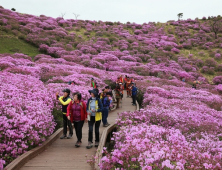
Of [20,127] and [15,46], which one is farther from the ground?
[15,46]

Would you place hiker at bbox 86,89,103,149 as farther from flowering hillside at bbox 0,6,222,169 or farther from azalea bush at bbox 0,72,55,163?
azalea bush at bbox 0,72,55,163

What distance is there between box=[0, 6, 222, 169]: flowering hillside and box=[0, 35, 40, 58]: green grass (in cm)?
13

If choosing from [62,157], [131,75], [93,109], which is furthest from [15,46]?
[62,157]

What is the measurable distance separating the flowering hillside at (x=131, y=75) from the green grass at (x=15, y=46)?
0.13 metres

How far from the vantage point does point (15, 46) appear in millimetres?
29531

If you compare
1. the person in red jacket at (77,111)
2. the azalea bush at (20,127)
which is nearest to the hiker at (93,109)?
the person in red jacket at (77,111)

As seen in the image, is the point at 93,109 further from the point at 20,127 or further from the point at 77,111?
the point at 20,127

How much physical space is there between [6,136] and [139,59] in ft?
98.8

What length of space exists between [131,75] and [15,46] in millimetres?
18617

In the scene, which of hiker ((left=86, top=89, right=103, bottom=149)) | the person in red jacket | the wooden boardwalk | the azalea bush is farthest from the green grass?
hiker ((left=86, top=89, right=103, bottom=149))

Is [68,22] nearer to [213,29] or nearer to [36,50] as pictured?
[36,50]

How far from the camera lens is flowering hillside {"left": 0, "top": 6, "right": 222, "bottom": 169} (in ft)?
18.6

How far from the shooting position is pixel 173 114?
9453 millimetres

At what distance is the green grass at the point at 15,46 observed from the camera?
1096 inches
